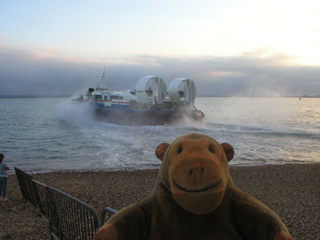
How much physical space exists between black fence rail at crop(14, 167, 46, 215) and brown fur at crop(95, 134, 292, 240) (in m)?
3.94

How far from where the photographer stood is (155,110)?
26.3 metres

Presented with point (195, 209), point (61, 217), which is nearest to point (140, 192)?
point (61, 217)

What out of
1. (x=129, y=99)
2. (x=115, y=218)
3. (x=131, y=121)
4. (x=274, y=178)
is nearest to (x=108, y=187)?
(x=274, y=178)

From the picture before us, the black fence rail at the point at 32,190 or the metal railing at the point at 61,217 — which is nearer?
the metal railing at the point at 61,217

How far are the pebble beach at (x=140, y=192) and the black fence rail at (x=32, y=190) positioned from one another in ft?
0.47

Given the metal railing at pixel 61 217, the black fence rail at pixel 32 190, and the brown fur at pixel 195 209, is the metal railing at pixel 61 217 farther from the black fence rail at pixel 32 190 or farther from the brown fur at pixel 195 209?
the brown fur at pixel 195 209

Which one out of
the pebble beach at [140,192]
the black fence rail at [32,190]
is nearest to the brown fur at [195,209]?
the pebble beach at [140,192]

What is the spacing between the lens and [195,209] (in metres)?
1.21

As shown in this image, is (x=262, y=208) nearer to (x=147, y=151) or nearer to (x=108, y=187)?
(x=108, y=187)

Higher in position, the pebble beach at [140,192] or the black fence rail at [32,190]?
the black fence rail at [32,190]

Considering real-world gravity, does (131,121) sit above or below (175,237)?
below

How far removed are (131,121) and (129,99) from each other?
3.15m

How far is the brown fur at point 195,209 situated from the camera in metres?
1.21

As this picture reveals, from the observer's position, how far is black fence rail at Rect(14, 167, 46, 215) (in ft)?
17.3
